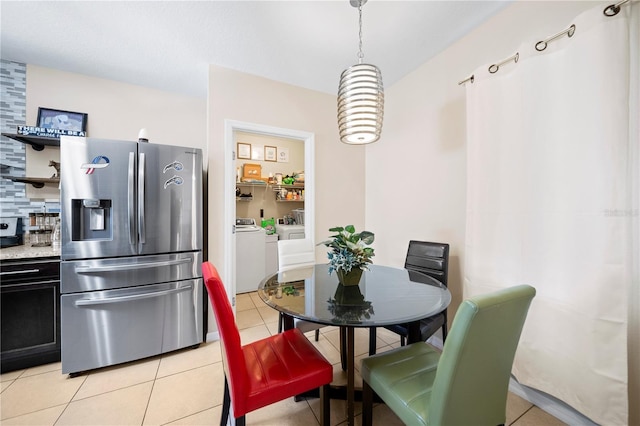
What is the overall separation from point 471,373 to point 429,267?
49.7 inches

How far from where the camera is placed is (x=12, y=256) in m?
1.76

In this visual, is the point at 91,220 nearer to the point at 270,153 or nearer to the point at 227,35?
the point at 227,35

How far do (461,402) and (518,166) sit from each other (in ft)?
4.73

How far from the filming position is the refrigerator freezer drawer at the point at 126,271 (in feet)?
5.93

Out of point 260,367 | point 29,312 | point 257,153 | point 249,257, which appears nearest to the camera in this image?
point 260,367

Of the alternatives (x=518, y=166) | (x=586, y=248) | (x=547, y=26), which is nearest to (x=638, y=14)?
(x=547, y=26)

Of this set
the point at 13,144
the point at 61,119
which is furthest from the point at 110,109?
the point at 13,144

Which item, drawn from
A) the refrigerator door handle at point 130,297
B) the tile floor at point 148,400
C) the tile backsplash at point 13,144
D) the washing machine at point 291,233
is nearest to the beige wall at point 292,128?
the refrigerator door handle at point 130,297

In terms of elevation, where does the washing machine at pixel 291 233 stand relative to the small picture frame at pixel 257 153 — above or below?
below

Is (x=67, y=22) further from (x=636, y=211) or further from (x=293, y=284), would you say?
(x=636, y=211)

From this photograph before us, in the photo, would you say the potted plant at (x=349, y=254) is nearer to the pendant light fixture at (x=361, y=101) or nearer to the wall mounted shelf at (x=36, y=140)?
the pendant light fixture at (x=361, y=101)

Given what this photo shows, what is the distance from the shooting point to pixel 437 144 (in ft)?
7.30

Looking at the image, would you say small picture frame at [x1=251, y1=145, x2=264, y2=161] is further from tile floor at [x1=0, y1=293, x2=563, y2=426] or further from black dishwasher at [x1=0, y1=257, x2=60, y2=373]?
tile floor at [x1=0, y1=293, x2=563, y2=426]

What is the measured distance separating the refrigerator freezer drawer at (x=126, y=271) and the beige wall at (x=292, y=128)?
11.5 inches
